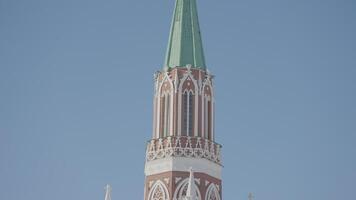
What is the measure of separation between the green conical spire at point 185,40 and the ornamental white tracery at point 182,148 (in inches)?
276

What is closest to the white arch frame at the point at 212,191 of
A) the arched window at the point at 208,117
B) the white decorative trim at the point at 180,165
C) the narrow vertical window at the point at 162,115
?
the white decorative trim at the point at 180,165

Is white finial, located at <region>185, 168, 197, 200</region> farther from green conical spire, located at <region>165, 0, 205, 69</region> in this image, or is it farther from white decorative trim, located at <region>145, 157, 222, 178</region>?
green conical spire, located at <region>165, 0, 205, 69</region>

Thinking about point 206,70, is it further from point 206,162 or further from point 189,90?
point 206,162

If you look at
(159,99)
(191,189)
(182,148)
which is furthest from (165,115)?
(191,189)

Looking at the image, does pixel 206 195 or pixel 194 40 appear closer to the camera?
pixel 206 195

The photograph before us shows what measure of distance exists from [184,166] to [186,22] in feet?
45.1

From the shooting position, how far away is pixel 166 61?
2709 inches

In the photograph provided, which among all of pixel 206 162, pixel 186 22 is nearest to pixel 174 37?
pixel 186 22

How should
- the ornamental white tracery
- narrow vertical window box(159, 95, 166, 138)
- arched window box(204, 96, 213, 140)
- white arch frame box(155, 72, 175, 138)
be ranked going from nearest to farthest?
the ornamental white tracery < white arch frame box(155, 72, 175, 138) < narrow vertical window box(159, 95, 166, 138) < arched window box(204, 96, 213, 140)

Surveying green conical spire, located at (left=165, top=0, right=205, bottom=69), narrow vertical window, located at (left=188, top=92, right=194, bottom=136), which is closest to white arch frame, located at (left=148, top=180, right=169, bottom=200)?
narrow vertical window, located at (left=188, top=92, right=194, bottom=136)

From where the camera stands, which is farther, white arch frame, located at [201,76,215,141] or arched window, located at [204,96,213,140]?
arched window, located at [204,96,213,140]

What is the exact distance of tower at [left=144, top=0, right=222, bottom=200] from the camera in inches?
2505

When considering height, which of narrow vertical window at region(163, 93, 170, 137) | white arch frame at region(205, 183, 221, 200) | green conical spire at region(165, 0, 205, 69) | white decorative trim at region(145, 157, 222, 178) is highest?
green conical spire at region(165, 0, 205, 69)

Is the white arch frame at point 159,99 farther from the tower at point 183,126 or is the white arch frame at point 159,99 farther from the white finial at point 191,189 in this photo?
the white finial at point 191,189
